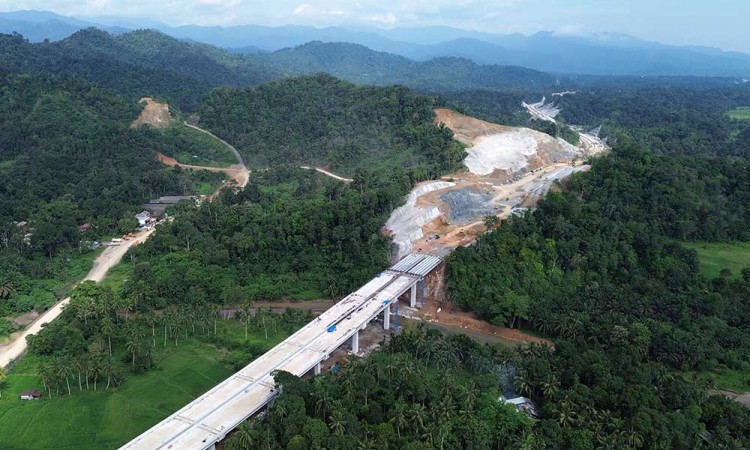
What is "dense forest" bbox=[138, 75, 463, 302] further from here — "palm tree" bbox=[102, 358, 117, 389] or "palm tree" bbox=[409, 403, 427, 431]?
"palm tree" bbox=[409, 403, 427, 431]

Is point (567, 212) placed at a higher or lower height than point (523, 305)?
higher

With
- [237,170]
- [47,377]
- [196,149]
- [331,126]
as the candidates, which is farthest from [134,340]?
[196,149]

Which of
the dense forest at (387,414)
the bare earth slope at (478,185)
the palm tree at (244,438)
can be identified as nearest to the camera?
the palm tree at (244,438)

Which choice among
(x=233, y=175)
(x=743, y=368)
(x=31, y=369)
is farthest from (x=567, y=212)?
(x=233, y=175)

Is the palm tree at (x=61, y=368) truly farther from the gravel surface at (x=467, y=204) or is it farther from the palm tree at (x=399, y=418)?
the gravel surface at (x=467, y=204)

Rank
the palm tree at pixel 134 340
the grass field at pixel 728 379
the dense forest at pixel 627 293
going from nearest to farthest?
1. the dense forest at pixel 627 293
2. the palm tree at pixel 134 340
3. the grass field at pixel 728 379

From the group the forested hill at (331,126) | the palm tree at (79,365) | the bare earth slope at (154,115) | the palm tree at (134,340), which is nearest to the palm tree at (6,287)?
the palm tree at (134,340)

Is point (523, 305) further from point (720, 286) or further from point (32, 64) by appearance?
point (32, 64)
